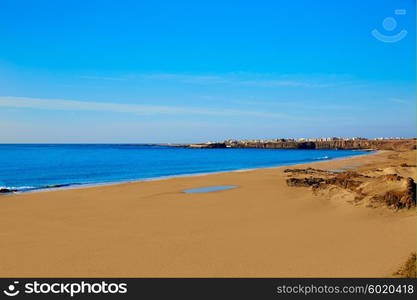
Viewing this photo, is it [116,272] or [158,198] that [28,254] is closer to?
[116,272]

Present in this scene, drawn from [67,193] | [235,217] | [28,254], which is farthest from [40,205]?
[235,217]

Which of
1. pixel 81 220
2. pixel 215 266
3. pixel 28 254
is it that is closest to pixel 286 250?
pixel 215 266

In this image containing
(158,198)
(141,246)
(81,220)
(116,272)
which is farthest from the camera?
(158,198)

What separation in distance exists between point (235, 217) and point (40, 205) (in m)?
10.8

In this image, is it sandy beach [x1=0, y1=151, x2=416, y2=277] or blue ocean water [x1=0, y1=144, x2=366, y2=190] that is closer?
sandy beach [x1=0, y1=151, x2=416, y2=277]

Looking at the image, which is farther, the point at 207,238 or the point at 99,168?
the point at 99,168

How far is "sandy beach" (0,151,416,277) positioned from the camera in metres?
9.20

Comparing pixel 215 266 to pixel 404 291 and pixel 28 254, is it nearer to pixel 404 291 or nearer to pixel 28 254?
pixel 404 291

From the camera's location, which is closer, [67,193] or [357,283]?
[357,283]

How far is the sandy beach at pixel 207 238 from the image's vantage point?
920 cm

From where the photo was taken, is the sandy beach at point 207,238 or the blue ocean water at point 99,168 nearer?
the sandy beach at point 207,238

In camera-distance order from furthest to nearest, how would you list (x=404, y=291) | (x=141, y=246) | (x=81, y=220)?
1. (x=81, y=220)
2. (x=141, y=246)
3. (x=404, y=291)

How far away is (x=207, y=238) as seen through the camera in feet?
39.3

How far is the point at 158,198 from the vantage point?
69.5 ft
